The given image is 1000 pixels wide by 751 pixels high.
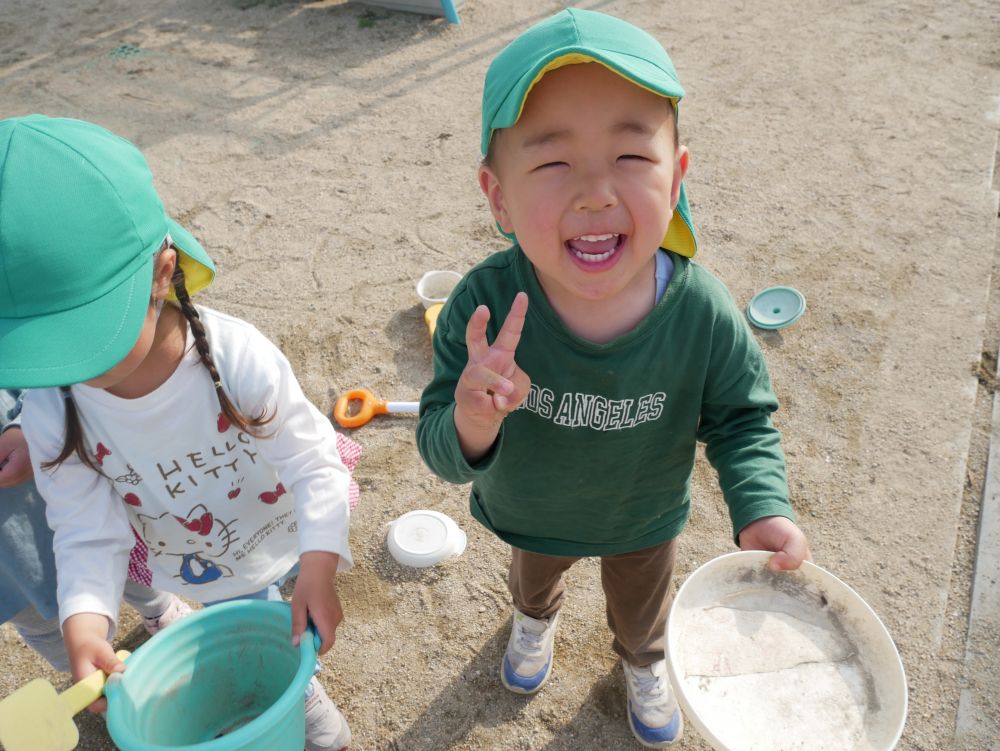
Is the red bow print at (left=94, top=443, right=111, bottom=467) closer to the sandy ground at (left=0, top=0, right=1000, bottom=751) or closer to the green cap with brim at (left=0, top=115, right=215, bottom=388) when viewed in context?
the green cap with brim at (left=0, top=115, right=215, bottom=388)

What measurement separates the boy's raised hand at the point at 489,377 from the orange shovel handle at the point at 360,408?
5.58 ft

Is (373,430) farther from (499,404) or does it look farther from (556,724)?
(499,404)

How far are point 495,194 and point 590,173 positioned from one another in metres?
0.23

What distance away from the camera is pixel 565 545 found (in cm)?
172

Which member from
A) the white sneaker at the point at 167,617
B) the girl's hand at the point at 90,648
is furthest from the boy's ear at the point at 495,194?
the white sneaker at the point at 167,617

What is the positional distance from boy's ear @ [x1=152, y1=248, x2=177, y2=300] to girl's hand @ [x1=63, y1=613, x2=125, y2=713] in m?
0.63

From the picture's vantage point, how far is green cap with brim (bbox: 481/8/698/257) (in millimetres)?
1131

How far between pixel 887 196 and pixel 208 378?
11.5 feet

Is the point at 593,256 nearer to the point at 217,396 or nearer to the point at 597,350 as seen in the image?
the point at 597,350

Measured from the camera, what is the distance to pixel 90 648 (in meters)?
Result: 1.43

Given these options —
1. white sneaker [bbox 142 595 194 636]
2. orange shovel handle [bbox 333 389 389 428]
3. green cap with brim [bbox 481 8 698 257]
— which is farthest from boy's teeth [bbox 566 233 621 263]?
orange shovel handle [bbox 333 389 389 428]

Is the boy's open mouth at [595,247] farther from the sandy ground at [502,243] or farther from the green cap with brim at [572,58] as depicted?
the sandy ground at [502,243]

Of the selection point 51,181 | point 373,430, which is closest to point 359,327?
point 373,430

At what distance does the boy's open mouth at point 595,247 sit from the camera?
1267 millimetres
